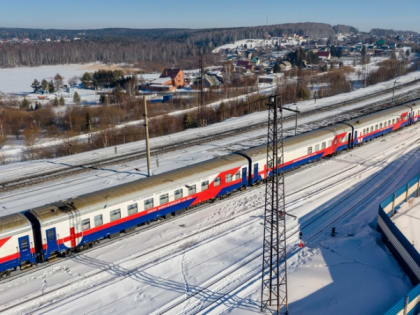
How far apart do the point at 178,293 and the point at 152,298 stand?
4.43 feet

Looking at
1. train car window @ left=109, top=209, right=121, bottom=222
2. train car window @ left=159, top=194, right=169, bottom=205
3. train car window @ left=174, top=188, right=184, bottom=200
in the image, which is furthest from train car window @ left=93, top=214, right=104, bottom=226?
train car window @ left=174, top=188, right=184, bottom=200

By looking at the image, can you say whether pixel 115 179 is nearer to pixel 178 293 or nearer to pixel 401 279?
pixel 178 293

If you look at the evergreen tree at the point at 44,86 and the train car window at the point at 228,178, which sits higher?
the evergreen tree at the point at 44,86

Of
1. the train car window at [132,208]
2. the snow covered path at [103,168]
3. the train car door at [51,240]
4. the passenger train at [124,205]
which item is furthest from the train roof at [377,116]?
the train car door at [51,240]

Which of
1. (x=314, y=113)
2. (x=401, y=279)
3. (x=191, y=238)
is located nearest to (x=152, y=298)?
(x=191, y=238)

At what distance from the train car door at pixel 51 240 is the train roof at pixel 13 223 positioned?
1185 mm

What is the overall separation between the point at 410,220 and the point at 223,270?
1558 cm

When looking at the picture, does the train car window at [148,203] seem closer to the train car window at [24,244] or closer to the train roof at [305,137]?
the train car window at [24,244]

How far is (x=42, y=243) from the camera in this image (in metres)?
20.7

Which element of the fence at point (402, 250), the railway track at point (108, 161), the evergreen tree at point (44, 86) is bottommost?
the fence at point (402, 250)

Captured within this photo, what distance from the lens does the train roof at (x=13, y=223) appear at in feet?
63.4

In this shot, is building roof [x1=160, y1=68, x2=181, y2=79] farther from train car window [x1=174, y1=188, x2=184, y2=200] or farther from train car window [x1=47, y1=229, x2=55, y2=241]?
train car window [x1=47, y1=229, x2=55, y2=241]

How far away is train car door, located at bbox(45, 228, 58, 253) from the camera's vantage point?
20.8 meters

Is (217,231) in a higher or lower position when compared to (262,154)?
lower
